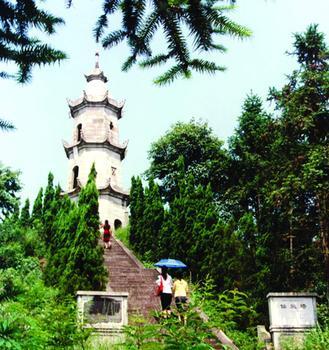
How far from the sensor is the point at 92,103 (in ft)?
108

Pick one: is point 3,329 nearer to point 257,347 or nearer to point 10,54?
point 10,54

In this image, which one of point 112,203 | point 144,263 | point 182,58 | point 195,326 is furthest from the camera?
point 112,203

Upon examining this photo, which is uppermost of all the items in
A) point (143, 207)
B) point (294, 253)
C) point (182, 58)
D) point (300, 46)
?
point (300, 46)

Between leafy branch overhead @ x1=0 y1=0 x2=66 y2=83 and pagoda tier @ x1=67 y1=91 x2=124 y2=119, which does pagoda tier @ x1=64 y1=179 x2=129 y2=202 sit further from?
leafy branch overhead @ x1=0 y1=0 x2=66 y2=83

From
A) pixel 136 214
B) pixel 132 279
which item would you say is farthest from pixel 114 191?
pixel 132 279

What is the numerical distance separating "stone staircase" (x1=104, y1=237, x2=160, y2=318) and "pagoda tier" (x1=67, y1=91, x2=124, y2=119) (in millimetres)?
12863

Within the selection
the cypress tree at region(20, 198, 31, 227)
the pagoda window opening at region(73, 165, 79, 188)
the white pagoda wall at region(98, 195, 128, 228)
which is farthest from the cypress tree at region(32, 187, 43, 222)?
the pagoda window opening at region(73, 165, 79, 188)

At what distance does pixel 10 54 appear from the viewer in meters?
2.51

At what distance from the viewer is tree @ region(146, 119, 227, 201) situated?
32406mm

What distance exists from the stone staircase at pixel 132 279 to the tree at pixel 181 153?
10.4 meters

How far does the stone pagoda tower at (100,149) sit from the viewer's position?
3017 cm

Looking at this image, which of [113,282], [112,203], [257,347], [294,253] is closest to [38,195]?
[112,203]

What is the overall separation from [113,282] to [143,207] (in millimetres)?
6447

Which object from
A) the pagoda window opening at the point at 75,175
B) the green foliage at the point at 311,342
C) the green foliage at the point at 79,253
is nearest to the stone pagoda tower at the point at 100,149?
the pagoda window opening at the point at 75,175
